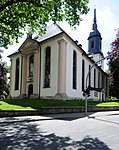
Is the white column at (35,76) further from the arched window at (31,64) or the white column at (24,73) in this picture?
the white column at (24,73)

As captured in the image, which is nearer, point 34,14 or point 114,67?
point 34,14

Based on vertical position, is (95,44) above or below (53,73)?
above

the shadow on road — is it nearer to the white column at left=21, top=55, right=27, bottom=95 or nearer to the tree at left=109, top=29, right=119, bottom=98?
the white column at left=21, top=55, right=27, bottom=95

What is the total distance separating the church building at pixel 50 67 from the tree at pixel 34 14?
48.1 feet

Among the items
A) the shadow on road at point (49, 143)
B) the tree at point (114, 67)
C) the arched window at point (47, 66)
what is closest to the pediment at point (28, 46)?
the arched window at point (47, 66)

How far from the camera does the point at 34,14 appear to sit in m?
18.4

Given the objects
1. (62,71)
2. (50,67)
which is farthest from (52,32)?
(62,71)

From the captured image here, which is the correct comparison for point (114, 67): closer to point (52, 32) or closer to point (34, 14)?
point (52, 32)

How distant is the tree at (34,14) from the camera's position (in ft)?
54.5

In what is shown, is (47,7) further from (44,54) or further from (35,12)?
(44,54)

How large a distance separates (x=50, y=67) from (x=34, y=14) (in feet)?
65.2

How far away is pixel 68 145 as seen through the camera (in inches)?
318

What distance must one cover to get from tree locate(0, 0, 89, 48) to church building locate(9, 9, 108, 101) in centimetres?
1466

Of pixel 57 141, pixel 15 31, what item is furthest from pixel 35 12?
pixel 57 141
